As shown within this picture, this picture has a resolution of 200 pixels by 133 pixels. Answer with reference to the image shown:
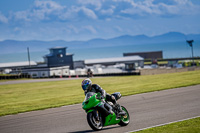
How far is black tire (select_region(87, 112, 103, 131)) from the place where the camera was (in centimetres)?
1025

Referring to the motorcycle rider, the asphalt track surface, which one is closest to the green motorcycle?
the motorcycle rider

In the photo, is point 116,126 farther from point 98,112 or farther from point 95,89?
point 95,89

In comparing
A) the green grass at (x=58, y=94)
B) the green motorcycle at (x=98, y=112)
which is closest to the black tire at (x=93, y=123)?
the green motorcycle at (x=98, y=112)

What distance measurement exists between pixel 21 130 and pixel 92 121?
3.02 m

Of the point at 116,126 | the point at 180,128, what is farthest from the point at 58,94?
the point at 180,128

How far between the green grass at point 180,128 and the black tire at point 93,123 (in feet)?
4.90

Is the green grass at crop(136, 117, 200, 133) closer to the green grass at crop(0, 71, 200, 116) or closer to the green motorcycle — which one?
the green motorcycle

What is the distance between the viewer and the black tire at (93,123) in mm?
10251

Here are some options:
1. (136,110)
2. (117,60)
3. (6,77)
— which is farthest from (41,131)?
(117,60)

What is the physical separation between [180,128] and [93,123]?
270 centimetres

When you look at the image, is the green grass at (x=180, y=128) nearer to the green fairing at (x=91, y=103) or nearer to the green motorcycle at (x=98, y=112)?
the green motorcycle at (x=98, y=112)

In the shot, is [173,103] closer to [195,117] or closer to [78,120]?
[195,117]

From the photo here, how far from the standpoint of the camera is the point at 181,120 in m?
11.4

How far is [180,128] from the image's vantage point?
9.90 m
